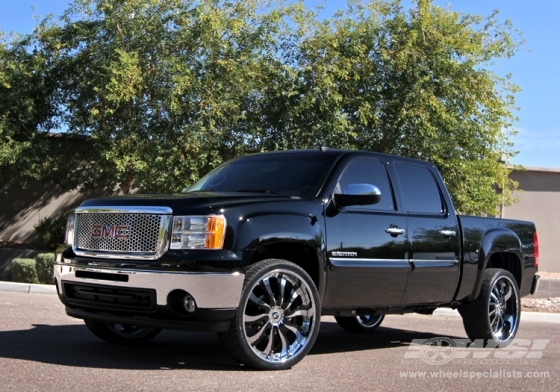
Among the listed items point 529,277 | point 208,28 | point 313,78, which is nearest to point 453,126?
point 313,78

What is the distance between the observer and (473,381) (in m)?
6.79

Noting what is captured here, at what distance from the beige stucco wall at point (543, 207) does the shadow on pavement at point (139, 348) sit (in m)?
15.2

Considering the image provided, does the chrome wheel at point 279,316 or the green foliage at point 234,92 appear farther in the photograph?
the green foliage at point 234,92

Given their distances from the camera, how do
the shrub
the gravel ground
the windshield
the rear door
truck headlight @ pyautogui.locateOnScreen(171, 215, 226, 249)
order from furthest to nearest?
the shrub
the gravel ground
the rear door
the windshield
truck headlight @ pyautogui.locateOnScreen(171, 215, 226, 249)

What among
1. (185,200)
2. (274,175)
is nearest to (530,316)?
(274,175)

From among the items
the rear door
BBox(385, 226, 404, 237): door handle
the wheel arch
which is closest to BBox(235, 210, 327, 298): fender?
the wheel arch

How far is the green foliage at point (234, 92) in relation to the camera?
65.0ft

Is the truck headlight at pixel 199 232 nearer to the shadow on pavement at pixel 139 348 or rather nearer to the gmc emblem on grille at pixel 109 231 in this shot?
the gmc emblem on grille at pixel 109 231

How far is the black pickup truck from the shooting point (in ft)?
21.0

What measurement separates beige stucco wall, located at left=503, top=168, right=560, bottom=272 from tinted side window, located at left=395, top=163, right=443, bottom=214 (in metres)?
16.0

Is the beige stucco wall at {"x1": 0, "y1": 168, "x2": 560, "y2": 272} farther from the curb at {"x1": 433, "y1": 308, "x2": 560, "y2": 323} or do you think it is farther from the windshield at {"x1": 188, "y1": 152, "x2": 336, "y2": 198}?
the windshield at {"x1": 188, "y1": 152, "x2": 336, "y2": 198}

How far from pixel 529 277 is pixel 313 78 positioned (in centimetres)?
1153

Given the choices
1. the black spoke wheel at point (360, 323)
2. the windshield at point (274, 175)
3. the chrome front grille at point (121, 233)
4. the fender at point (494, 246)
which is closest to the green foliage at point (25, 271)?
the black spoke wheel at point (360, 323)

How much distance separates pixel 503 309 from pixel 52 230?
1585cm
